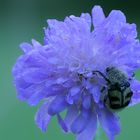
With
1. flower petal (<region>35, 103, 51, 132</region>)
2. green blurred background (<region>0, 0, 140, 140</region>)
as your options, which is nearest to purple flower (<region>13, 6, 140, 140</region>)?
flower petal (<region>35, 103, 51, 132</region>)

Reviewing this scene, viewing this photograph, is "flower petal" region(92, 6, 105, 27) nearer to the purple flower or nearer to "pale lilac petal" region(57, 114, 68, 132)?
the purple flower

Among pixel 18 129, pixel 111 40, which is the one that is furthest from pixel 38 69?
pixel 18 129

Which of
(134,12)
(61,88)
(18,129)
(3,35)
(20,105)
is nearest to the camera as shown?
(61,88)

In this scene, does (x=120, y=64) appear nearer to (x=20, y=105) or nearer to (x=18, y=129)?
(x=18, y=129)

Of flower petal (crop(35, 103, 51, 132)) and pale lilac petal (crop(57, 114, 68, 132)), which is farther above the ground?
flower petal (crop(35, 103, 51, 132))

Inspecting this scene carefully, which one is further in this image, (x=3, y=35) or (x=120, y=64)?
(x=3, y=35)

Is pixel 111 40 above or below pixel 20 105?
below

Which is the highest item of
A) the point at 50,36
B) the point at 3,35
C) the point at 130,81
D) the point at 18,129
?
the point at 3,35
